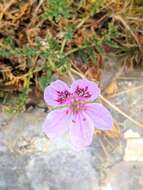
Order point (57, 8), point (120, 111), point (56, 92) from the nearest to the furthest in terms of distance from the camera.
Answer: point (56, 92)
point (57, 8)
point (120, 111)

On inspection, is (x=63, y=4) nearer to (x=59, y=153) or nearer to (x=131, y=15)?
(x=131, y=15)

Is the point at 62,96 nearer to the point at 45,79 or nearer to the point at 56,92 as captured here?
the point at 56,92

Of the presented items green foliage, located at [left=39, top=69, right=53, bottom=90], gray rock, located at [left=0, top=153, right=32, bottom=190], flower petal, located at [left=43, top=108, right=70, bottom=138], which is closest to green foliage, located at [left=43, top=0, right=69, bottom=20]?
green foliage, located at [left=39, top=69, right=53, bottom=90]

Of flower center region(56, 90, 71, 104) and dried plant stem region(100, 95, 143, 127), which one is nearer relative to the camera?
flower center region(56, 90, 71, 104)

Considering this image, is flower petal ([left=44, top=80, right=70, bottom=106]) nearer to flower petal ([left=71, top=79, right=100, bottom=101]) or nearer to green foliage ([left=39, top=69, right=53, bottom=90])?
flower petal ([left=71, top=79, right=100, bottom=101])

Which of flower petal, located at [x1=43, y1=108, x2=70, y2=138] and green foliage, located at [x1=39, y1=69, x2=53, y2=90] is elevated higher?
green foliage, located at [x1=39, y1=69, x2=53, y2=90]

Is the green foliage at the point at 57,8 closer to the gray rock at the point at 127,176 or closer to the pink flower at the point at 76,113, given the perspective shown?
the pink flower at the point at 76,113

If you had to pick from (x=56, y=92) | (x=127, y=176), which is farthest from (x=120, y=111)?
(x=56, y=92)

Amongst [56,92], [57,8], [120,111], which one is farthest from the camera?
[120,111]
